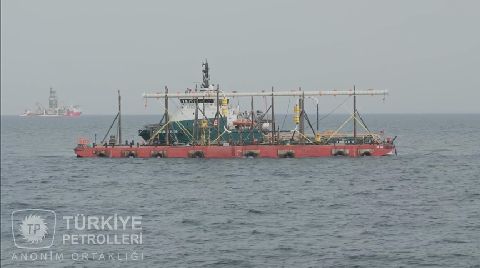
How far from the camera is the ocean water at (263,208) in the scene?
37531mm

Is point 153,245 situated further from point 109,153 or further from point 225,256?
point 109,153

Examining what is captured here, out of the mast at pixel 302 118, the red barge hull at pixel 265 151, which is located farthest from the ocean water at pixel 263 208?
the mast at pixel 302 118

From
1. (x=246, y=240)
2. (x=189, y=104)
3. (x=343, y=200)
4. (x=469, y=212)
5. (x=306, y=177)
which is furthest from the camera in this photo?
(x=189, y=104)

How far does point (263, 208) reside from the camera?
5197 centimetres

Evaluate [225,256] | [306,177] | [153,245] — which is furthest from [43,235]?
[306,177]

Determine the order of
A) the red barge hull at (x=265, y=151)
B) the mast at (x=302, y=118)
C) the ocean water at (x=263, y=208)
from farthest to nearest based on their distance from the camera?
the mast at (x=302, y=118) → the red barge hull at (x=265, y=151) → the ocean water at (x=263, y=208)

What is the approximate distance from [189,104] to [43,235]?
52956 millimetres

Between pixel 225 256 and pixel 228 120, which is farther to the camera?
pixel 228 120

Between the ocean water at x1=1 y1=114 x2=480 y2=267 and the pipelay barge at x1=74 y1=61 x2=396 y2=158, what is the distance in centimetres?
127

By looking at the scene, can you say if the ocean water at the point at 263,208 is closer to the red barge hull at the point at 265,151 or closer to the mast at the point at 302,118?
the red barge hull at the point at 265,151

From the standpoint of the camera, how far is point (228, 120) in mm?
91938

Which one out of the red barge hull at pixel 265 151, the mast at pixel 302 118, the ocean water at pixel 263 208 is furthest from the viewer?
the mast at pixel 302 118

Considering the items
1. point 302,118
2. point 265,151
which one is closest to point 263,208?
point 265,151

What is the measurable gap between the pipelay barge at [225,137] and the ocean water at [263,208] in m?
1.27
